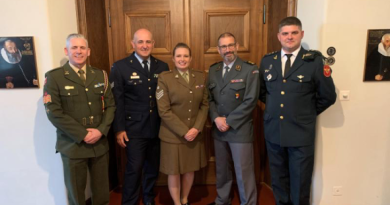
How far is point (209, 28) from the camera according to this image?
2.54 m

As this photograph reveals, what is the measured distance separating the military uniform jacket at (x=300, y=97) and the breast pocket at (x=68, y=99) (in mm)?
1460

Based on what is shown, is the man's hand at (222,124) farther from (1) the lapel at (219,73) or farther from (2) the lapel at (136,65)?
(2) the lapel at (136,65)

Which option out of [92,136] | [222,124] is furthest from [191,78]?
[92,136]

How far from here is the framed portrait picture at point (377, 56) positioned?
196 centimetres

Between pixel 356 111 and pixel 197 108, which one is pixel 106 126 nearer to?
pixel 197 108

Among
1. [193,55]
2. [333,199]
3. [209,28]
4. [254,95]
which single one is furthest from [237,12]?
[333,199]

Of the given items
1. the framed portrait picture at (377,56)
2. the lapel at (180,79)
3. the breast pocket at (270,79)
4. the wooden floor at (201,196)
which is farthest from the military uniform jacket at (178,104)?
the framed portrait picture at (377,56)

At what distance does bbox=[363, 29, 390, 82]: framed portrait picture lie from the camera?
1963 mm

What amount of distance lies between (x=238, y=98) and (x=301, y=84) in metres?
0.48

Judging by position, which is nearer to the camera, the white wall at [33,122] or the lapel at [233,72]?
the white wall at [33,122]

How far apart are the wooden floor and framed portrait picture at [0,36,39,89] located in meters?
1.35

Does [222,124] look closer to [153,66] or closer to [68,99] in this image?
[153,66]

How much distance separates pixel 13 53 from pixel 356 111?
2.80 metres

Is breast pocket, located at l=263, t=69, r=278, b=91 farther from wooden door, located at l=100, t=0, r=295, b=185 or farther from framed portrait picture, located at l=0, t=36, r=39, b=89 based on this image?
framed portrait picture, located at l=0, t=36, r=39, b=89
